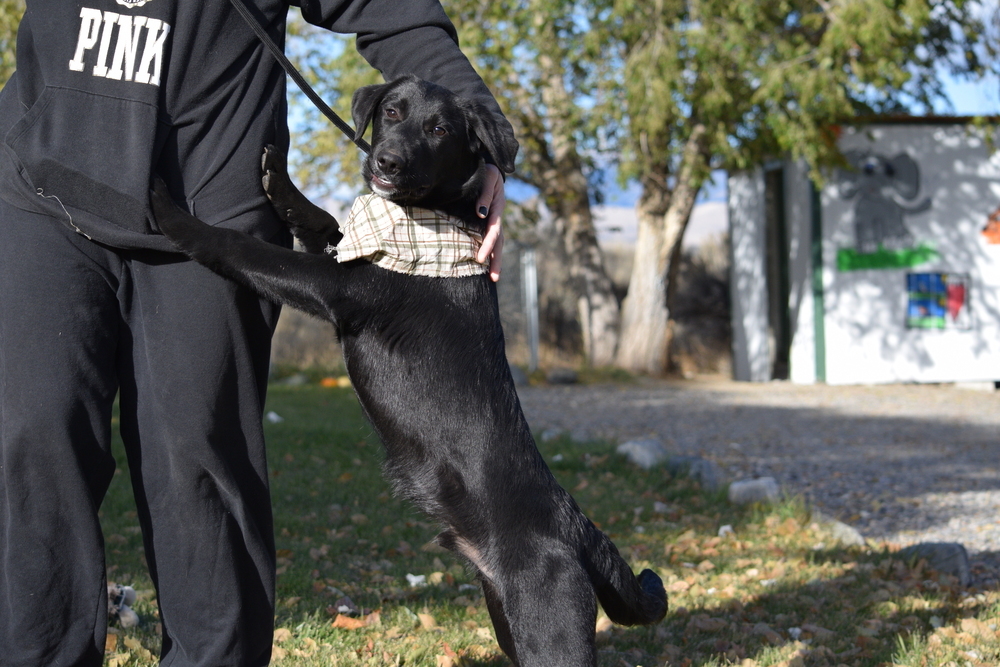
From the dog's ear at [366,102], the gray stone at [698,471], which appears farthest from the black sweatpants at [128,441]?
the gray stone at [698,471]

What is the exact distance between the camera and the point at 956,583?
426 centimetres

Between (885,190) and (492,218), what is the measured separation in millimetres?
11496

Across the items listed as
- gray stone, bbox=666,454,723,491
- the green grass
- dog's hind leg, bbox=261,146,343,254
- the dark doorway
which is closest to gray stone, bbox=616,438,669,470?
gray stone, bbox=666,454,723,491

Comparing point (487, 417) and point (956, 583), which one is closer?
point (487, 417)

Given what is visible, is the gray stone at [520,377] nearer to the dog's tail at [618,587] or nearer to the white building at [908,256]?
the white building at [908,256]

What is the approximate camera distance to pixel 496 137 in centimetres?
250

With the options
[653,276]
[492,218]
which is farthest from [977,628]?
[653,276]

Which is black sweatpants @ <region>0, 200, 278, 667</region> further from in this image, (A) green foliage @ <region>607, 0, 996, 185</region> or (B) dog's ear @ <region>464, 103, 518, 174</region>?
(A) green foliage @ <region>607, 0, 996, 185</region>

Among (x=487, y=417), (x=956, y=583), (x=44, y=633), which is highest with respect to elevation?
(x=487, y=417)

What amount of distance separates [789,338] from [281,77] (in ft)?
41.9

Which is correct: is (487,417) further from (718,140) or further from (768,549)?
(718,140)

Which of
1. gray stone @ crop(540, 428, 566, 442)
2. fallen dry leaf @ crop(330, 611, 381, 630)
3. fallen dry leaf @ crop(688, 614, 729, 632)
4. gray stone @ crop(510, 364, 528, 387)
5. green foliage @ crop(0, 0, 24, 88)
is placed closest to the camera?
fallen dry leaf @ crop(330, 611, 381, 630)

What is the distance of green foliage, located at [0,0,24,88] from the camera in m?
9.37

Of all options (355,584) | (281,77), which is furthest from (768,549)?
(281,77)
